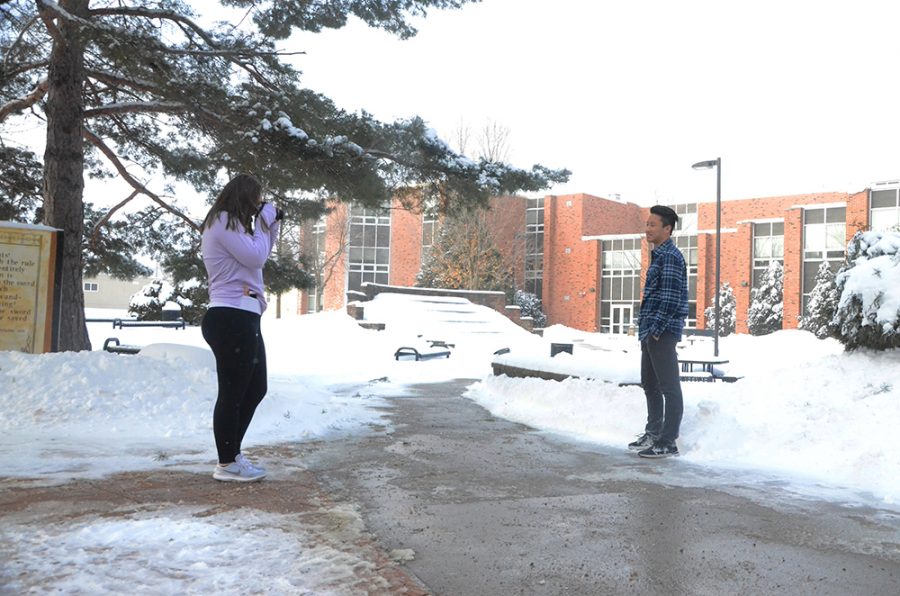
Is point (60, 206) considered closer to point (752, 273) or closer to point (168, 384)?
point (168, 384)

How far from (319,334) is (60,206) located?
1435 cm

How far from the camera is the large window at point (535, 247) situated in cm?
4597

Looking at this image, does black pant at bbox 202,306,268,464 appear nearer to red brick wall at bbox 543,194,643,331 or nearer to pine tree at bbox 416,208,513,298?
pine tree at bbox 416,208,513,298

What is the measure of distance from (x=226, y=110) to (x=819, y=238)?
3566 cm

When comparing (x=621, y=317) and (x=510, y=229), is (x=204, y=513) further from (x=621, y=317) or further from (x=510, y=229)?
(x=621, y=317)

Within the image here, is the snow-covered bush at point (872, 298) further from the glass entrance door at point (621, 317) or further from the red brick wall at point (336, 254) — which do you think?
the glass entrance door at point (621, 317)

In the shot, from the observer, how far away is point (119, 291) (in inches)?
3063

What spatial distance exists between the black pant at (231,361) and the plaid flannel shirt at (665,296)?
9.86 ft

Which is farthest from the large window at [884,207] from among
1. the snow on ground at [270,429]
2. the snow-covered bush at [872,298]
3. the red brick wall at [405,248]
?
the snow on ground at [270,429]

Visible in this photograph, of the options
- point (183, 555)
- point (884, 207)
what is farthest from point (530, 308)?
point (183, 555)

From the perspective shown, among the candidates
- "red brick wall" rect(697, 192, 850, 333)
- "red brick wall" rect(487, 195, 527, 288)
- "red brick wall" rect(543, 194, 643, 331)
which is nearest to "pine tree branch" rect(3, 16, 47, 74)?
"red brick wall" rect(487, 195, 527, 288)

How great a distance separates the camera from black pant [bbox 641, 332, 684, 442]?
5270 mm

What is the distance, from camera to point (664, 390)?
5.32m

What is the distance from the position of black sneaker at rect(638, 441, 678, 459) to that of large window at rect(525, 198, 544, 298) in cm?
4059
